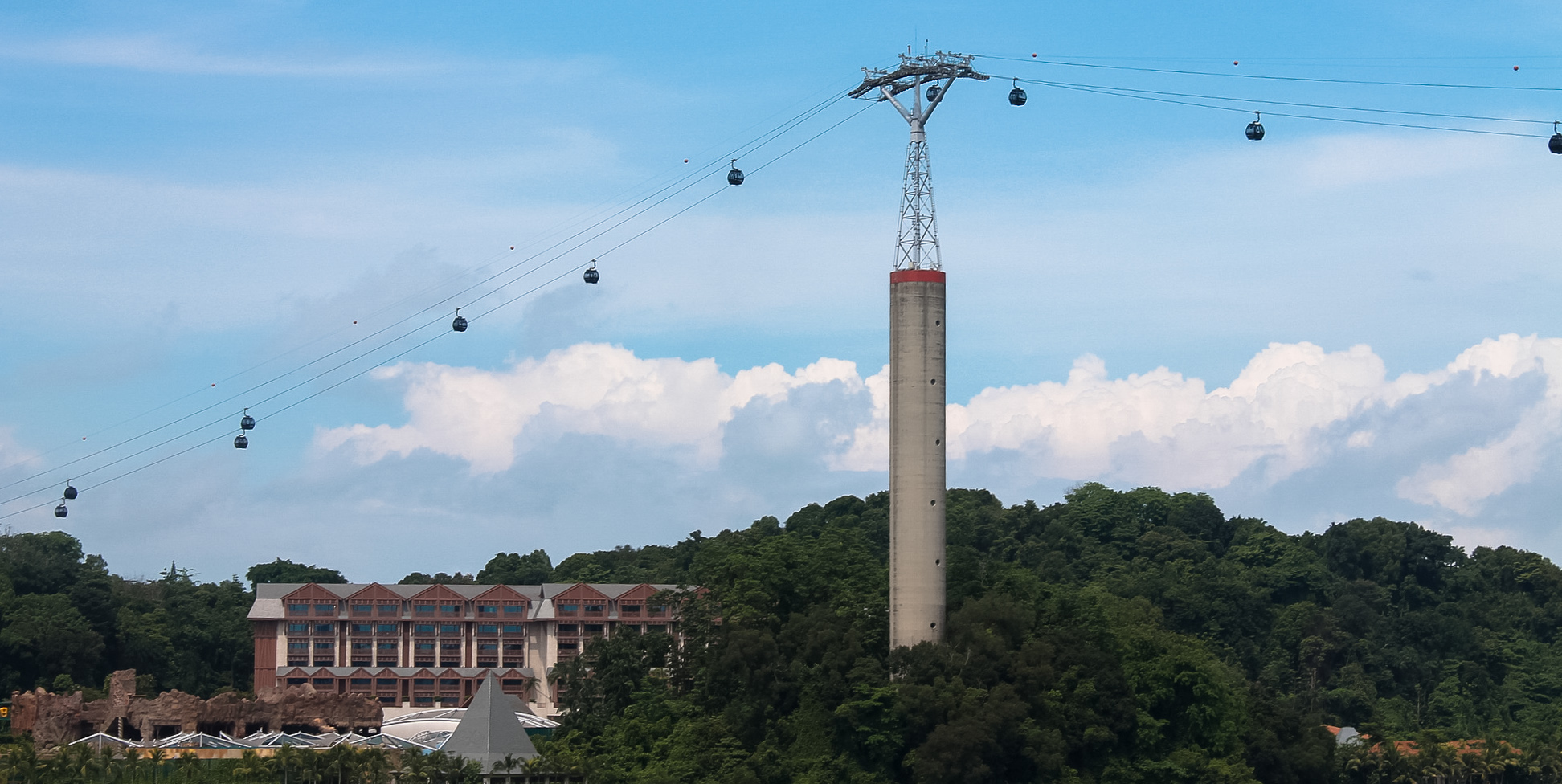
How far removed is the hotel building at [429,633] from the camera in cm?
13238

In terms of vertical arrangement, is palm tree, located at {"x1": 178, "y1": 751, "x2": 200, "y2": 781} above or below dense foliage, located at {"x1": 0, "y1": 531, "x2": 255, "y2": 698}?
below

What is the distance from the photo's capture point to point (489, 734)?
75.4m

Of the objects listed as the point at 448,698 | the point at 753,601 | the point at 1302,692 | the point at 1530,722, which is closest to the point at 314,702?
the point at 448,698

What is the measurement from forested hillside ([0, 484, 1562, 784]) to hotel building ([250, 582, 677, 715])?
21.3ft

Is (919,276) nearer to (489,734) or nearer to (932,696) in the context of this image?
(932,696)

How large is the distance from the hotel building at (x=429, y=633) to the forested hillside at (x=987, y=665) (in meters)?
6.50

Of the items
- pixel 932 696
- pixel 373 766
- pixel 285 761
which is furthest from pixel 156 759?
pixel 932 696

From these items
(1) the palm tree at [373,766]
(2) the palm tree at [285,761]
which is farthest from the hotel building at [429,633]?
(1) the palm tree at [373,766]

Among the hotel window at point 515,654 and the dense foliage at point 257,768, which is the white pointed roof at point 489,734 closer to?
the dense foliage at point 257,768

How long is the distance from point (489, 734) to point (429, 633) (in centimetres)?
6167

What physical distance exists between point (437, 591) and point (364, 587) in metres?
5.45

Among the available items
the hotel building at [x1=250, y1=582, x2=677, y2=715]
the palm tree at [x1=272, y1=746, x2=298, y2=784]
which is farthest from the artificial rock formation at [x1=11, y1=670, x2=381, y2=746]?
the palm tree at [x1=272, y1=746, x2=298, y2=784]

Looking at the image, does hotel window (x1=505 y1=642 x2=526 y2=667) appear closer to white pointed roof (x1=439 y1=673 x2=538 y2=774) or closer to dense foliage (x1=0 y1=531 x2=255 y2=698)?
dense foliage (x1=0 y1=531 x2=255 y2=698)

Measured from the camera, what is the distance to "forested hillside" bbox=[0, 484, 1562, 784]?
234 feet
